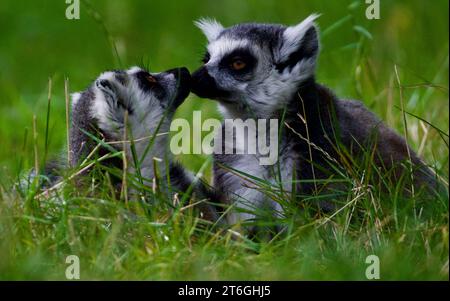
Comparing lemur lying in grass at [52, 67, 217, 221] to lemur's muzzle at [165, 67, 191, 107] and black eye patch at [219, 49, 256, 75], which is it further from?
black eye patch at [219, 49, 256, 75]

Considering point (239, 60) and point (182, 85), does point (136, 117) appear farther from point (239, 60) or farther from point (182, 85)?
point (239, 60)

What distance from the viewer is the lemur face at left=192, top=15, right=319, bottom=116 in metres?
5.79

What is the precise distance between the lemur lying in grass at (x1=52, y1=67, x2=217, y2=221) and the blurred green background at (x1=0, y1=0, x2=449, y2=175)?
1119 mm

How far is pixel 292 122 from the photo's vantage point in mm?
5684

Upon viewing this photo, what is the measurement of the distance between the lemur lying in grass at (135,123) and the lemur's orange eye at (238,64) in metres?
0.30

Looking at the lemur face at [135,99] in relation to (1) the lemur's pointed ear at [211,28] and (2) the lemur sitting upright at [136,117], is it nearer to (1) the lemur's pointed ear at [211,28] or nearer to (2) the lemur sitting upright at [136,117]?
(2) the lemur sitting upright at [136,117]

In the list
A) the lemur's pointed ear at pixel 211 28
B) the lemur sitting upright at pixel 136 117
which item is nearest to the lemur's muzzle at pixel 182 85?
the lemur sitting upright at pixel 136 117

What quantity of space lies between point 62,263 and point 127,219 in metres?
0.46

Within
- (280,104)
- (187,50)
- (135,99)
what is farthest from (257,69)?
(187,50)

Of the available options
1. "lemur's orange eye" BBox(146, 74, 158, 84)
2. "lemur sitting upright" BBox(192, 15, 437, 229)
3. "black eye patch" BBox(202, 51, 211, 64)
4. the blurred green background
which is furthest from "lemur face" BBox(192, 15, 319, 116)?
the blurred green background

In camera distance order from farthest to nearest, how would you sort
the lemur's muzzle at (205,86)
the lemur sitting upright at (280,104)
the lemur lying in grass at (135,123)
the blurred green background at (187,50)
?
the blurred green background at (187,50)
the lemur's muzzle at (205,86)
the lemur sitting upright at (280,104)
the lemur lying in grass at (135,123)

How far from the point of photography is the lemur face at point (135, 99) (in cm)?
547
